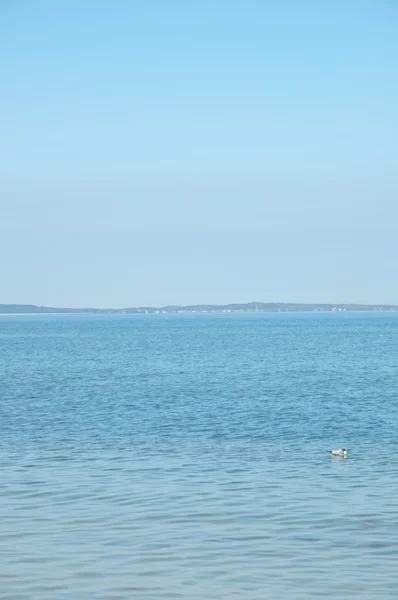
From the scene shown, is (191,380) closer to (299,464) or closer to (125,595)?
(299,464)

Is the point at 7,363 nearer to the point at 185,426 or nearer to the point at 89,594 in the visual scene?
the point at 185,426

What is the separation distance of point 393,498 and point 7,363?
55.8 meters

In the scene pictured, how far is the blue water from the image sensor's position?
14.2m

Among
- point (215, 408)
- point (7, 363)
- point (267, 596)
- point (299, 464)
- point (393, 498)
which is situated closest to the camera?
point (267, 596)

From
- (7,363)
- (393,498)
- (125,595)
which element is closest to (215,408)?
(393,498)

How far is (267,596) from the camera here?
13367 millimetres

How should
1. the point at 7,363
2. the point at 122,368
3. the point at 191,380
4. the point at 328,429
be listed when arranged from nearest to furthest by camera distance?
the point at 328,429 < the point at 191,380 < the point at 122,368 < the point at 7,363

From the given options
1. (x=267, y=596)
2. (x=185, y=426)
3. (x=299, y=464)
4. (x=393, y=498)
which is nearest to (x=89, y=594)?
(x=267, y=596)

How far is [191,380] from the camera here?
5431 cm

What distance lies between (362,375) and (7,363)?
28.1 m

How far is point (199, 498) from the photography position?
19.6m

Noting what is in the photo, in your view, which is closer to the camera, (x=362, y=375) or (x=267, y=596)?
(x=267, y=596)

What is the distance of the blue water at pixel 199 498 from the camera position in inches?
558

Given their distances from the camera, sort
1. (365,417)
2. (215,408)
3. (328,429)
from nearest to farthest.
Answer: (328,429), (365,417), (215,408)
